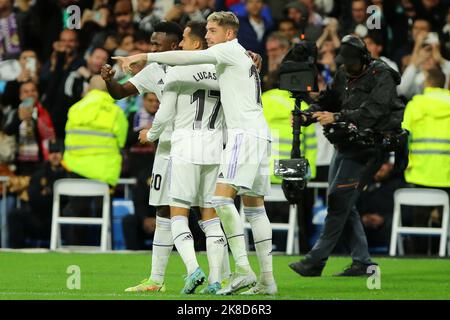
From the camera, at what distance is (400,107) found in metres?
13.6

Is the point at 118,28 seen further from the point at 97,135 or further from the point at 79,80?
the point at 97,135

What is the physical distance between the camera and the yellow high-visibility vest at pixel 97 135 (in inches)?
682

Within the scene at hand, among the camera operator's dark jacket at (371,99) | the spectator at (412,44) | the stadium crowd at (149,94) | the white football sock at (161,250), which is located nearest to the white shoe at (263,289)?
the white football sock at (161,250)

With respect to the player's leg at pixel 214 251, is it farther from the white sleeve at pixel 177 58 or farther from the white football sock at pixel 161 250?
the white sleeve at pixel 177 58

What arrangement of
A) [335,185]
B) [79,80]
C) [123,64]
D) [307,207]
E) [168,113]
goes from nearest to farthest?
[123,64] → [168,113] → [335,185] → [307,207] → [79,80]

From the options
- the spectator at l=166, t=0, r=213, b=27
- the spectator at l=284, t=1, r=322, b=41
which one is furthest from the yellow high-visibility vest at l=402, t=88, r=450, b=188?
the spectator at l=166, t=0, r=213, b=27

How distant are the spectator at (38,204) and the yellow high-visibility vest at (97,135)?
1.68 ft

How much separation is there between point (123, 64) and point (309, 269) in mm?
4068

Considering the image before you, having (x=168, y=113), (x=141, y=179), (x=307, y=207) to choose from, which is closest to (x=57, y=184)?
(x=141, y=179)

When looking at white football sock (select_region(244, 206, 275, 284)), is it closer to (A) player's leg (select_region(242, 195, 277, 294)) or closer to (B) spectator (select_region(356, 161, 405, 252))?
(A) player's leg (select_region(242, 195, 277, 294))

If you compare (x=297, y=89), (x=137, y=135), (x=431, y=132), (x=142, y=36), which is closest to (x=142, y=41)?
(x=142, y=36)

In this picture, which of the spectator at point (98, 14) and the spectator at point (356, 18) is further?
the spectator at point (98, 14)

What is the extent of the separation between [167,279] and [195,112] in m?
2.65

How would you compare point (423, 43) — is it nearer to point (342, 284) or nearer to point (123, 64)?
point (342, 284)
